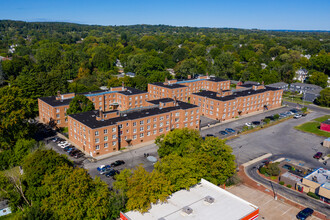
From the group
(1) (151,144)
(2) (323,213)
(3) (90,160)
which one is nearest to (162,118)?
(1) (151,144)

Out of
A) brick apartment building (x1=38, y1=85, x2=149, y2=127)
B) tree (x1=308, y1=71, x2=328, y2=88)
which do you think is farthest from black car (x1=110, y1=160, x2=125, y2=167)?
tree (x1=308, y1=71, x2=328, y2=88)

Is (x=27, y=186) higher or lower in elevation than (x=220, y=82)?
lower

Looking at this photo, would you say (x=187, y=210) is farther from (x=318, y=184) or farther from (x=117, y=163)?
(x=318, y=184)

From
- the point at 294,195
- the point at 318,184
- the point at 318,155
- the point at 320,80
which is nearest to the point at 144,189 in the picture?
the point at 294,195

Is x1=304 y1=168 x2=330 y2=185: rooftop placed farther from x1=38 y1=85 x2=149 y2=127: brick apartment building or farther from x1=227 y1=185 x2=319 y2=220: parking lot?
x1=38 y1=85 x2=149 y2=127: brick apartment building

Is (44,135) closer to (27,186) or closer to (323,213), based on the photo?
(27,186)

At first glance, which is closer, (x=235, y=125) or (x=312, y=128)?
(x=312, y=128)

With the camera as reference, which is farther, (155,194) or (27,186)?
(27,186)

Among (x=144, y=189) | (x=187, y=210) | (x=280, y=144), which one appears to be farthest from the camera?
(x=280, y=144)

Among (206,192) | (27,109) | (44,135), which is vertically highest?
(27,109)
